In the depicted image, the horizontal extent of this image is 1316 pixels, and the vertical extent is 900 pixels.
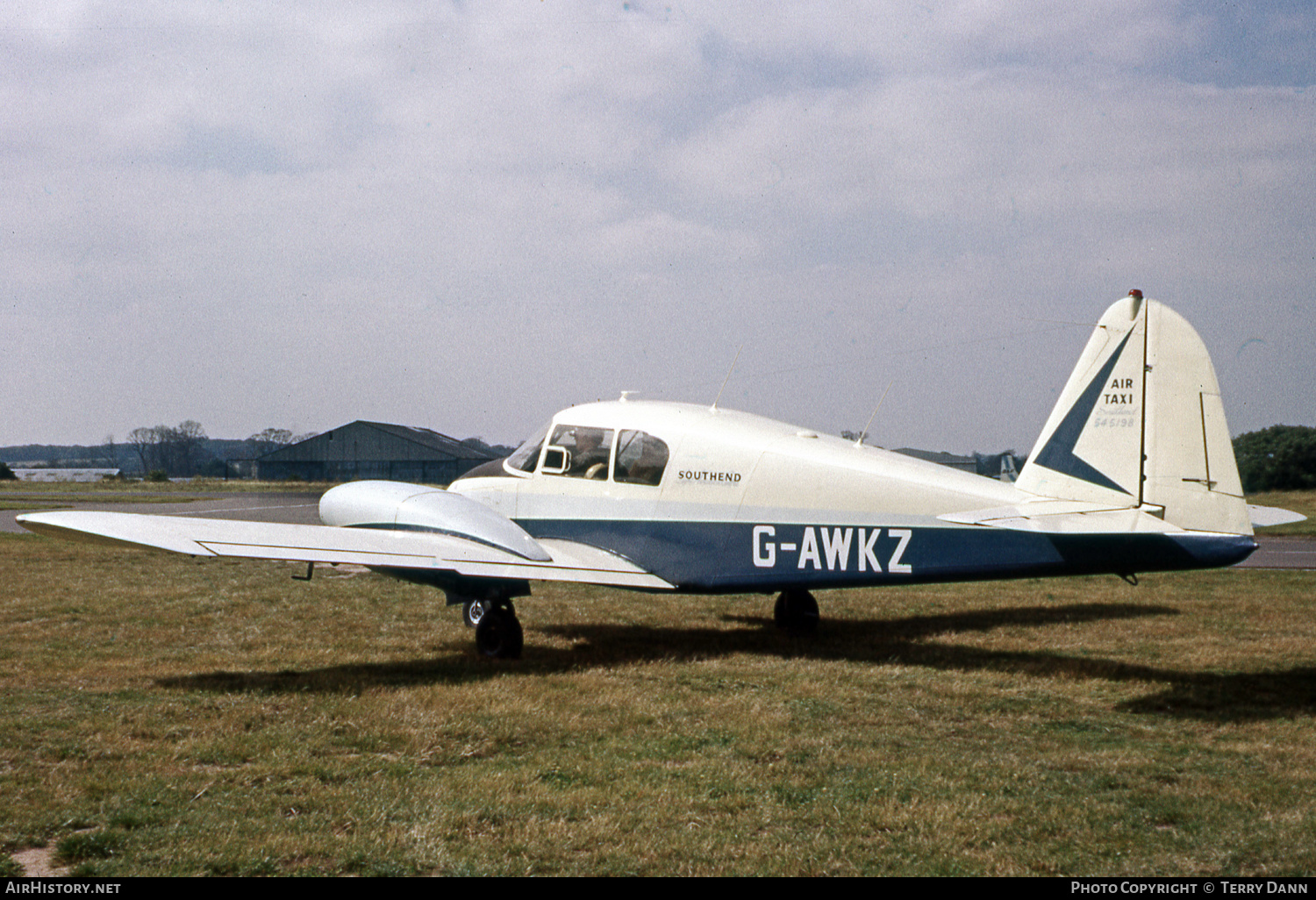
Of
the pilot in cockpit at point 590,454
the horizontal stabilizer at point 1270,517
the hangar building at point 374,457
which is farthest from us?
the hangar building at point 374,457

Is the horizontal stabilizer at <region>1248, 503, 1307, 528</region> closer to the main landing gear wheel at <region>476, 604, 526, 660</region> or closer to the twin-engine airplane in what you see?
the twin-engine airplane

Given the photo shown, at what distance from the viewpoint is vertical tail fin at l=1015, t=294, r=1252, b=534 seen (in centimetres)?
781

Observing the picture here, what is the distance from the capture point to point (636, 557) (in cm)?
1056

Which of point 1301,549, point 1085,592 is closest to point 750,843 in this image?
point 1085,592

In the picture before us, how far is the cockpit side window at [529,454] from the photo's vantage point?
1172cm

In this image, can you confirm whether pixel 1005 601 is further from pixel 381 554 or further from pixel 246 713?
pixel 246 713

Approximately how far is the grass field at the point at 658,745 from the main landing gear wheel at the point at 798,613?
304 millimetres

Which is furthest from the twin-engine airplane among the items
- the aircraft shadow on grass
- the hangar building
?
the hangar building

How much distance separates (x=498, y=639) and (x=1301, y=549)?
24.1 meters

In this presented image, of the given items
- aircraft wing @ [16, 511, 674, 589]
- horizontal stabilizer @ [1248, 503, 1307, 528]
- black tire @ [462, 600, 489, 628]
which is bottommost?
black tire @ [462, 600, 489, 628]

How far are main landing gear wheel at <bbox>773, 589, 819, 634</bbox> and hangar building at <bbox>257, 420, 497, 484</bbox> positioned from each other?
5101cm

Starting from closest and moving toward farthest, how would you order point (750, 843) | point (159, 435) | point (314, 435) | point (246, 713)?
1. point (750, 843)
2. point (246, 713)
3. point (314, 435)
4. point (159, 435)

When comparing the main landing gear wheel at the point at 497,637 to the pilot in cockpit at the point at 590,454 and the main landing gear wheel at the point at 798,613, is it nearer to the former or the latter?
the pilot in cockpit at the point at 590,454

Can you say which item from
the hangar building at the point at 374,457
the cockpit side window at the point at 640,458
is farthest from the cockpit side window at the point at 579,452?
the hangar building at the point at 374,457
